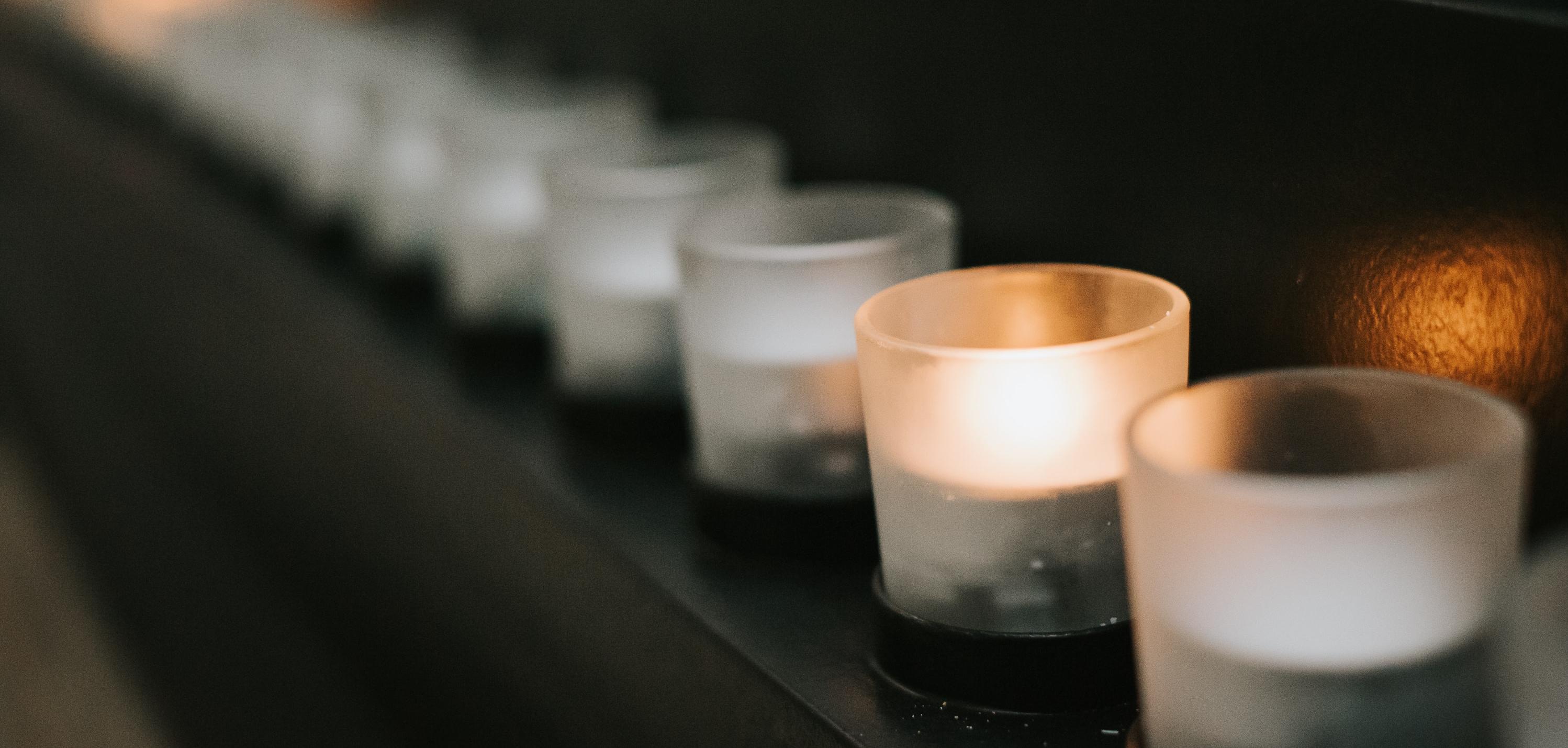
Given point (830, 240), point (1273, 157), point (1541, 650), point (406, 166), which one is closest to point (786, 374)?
point (830, 240)

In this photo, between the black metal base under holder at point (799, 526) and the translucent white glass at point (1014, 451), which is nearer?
the translucent white glass at point (1014, 451)

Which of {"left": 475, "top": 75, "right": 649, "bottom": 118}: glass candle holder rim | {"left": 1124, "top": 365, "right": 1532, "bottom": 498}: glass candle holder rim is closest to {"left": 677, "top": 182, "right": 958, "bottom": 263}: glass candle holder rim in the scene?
{"left": 1124, "top": 365, "right": 1532, "bottom": 498}: glass candle holder rim

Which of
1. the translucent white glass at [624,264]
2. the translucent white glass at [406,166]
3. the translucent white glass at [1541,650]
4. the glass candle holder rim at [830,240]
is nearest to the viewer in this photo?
the translucent white glass at [1541,650]

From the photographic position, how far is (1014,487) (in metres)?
0.50

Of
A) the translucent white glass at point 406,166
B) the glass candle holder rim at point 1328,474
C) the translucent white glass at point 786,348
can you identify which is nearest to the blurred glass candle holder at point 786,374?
the translucent white glass at point 786,348

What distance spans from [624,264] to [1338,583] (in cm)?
52

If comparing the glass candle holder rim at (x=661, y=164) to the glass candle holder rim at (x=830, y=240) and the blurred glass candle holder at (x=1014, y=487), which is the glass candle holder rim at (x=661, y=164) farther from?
the blurred glass candle holder at (x=1014, y=487)

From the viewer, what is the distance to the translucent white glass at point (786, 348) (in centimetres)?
63

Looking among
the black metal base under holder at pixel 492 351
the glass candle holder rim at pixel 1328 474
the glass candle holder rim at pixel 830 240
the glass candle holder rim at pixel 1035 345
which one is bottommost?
the black metal base under holder at pixel 492 351

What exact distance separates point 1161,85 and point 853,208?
0.63 feet

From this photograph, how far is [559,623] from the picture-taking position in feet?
2.57

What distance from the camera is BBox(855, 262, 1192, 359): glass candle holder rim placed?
476 millimetres

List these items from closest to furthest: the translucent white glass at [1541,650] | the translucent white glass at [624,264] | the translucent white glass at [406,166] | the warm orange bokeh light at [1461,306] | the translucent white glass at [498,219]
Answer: the translucent white glass at [1541,650], the warm orange bokeh light at [1461,306], the translucent white glass at [624,264], the translucent white glass at [498,219], the translucent white glass at [406,166]

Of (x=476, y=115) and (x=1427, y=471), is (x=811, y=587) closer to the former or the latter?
(x=1427, y=471)
